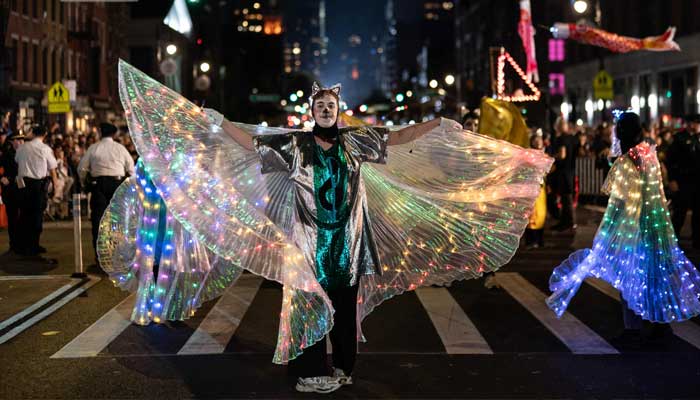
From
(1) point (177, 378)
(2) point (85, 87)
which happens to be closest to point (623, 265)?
(1) point (177, 378)

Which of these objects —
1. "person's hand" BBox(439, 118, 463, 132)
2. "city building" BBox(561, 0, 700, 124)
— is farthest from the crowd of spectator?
"city building" BBox(561, 0, 700, 124)

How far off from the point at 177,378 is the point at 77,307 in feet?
11.9

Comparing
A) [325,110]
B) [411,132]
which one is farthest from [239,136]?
[411,132]

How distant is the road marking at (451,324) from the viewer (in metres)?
8.60

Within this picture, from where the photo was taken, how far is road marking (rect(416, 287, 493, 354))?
8.60m

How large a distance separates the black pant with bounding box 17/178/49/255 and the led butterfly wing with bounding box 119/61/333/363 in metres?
7.25

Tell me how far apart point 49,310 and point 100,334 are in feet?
5.21

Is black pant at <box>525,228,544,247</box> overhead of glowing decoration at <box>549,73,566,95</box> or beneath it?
beneath

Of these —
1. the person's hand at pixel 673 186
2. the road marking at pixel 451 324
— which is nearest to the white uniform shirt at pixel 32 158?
the road marking at pixel 451 324

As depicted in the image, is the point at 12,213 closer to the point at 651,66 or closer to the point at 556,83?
the point at 651,66

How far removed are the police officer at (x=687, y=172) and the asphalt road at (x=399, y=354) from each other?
4.91m

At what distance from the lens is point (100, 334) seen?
9250 millimetres

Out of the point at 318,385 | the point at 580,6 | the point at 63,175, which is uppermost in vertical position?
the point at 580,6

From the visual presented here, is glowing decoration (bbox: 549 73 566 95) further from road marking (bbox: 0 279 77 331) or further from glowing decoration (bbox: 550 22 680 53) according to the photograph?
road marking (bbox: 0 279 77 331)
